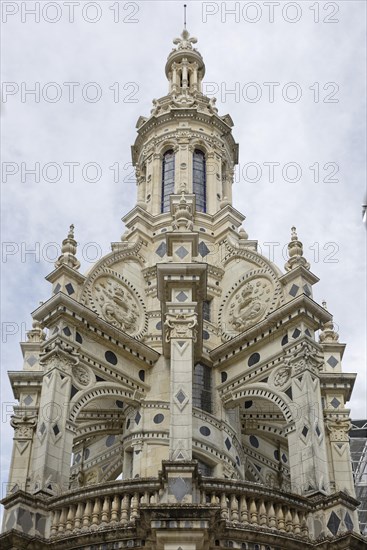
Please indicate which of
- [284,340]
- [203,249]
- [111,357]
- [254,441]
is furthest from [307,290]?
[254,441]

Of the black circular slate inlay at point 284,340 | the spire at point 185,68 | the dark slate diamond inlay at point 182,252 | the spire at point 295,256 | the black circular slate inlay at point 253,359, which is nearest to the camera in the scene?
the black circular slate inlay at point 284,340

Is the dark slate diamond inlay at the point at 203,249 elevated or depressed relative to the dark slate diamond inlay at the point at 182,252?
elevated

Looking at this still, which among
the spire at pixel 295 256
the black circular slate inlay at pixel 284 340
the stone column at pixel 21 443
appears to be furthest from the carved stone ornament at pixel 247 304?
the stone column at pixel 21 443

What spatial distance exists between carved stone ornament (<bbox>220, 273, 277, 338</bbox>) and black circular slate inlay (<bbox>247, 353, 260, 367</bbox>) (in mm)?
1610

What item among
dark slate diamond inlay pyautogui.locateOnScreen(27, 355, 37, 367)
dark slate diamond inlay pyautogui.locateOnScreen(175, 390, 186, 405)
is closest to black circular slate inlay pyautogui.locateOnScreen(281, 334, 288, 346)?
dark slate diamond inlay pyautogui.locateOnScreen(175, 390, 186, 405)

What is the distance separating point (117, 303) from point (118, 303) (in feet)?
0.18

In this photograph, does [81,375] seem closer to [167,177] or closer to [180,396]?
[180,396]

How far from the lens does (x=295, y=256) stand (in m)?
27.6

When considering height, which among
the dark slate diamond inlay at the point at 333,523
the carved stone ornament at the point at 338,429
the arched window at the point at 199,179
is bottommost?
the dark slate diamond inlay at the point at 333,523

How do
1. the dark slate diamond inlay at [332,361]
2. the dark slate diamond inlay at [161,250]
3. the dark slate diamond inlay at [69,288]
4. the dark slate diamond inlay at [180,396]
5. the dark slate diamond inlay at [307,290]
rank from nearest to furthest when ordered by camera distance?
the dark slate diamond inlay at [180,396] → the dark slate diamond inlay at [307,290] → the dark slate diamond inlay at [69,288] → the dark slate diamond inlay at [332,361] → the dark slate diamond inlay at [161,250]

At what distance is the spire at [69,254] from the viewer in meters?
27.5

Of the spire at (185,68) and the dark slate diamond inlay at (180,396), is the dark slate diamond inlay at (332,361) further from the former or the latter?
the spire at (185,68)

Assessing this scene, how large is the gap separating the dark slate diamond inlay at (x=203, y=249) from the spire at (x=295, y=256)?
4.95 m

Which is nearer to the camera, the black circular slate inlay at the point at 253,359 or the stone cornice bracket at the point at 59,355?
the stone cornice bracket at the point at 59,355
